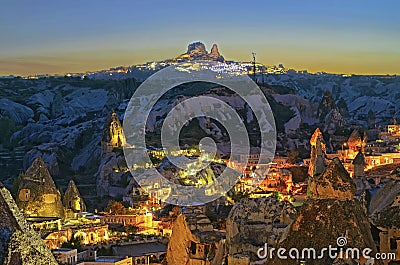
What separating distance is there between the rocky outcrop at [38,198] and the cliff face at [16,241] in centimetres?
1834

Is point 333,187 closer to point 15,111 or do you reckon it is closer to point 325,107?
point 325,107

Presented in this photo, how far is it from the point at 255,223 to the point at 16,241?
727 cm

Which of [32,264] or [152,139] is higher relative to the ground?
[32,264]

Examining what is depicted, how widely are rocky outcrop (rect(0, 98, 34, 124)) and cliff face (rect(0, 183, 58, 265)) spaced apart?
2974 inches

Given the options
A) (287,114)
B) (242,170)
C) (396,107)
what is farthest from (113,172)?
(396,107)

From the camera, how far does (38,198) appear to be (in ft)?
82.7

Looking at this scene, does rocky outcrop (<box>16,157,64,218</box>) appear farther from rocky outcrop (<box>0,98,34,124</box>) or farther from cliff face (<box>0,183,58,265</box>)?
rocky outcrop (<box>0,98,34,124</box>)

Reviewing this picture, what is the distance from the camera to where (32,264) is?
664 cm

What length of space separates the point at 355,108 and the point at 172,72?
37175 mm

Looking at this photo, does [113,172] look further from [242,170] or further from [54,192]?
[54,192]

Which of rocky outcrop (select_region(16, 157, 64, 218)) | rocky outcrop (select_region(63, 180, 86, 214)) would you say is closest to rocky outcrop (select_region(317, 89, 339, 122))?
rocky outcrop (select_region(63, 180, 86, 214))

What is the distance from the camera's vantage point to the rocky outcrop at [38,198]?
25.0 m

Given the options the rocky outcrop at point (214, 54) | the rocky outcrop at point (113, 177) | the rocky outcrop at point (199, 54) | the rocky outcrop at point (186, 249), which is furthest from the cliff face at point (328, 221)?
the rocky outcrop at point (214, 54)

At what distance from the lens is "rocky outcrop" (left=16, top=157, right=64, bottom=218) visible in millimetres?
25016
